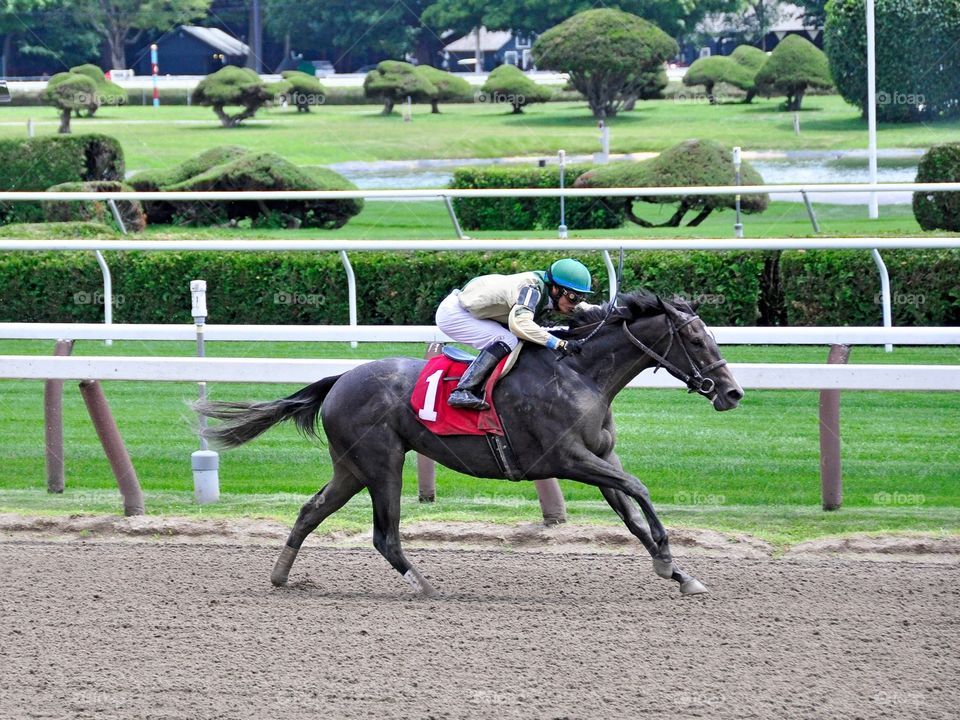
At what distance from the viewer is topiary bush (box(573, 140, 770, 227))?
14.8 meters

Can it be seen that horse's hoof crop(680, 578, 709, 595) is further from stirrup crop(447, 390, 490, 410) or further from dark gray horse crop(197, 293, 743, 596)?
stirrup crop(447, 390, 490, 410)

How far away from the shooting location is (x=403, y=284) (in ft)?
32.3

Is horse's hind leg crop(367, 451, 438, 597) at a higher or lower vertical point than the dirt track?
higher

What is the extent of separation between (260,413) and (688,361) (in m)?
1.61

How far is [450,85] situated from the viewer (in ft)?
100

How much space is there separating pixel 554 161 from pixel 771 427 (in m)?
15.6

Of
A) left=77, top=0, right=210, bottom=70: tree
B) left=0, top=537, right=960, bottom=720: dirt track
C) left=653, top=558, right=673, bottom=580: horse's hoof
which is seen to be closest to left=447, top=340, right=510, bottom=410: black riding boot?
left=0, top=537, right=960, bottom=720: dirt track

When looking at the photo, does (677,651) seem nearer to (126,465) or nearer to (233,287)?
(126,465)

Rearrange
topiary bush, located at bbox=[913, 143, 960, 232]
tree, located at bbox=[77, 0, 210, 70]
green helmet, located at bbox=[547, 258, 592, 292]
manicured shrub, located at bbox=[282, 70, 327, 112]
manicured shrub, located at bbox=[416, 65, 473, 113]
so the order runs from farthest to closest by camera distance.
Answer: tree, located at bbox=[77, 0, 210, 70]
manicured shrub, located at bbox=[416, 65, 473, 113]
manicured shrub, located at bbox=[282, 70, 327, 112]
topiary bush, located at bbox=[913, 143, 960, 232]
green helmet, located at bbox=[547, 258, 592, 292]

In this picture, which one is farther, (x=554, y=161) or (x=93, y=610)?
(x=554, y=161)

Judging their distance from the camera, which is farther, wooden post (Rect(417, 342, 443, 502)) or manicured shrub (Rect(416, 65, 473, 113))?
manicured shrub (Rect(416, 65, 473, 113))

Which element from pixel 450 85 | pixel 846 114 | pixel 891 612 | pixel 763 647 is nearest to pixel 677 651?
pixel 763 647

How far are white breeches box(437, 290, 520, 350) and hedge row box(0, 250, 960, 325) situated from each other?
390 cm

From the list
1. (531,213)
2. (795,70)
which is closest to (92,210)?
(531,213)
